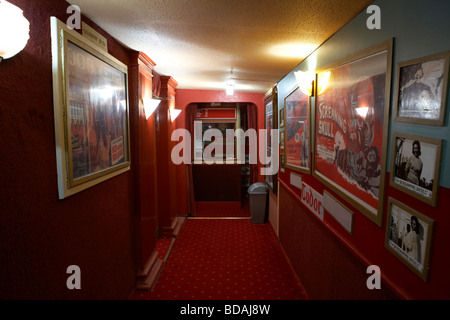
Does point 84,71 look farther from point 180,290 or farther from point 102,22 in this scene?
point 180,290

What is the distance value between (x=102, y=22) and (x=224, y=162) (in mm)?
4957

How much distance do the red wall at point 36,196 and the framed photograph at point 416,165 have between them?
1.99 meters

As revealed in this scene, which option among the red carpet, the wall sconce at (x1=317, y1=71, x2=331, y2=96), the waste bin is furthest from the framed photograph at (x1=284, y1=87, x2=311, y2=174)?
the waste bin

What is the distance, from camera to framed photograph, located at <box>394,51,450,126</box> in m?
1.13

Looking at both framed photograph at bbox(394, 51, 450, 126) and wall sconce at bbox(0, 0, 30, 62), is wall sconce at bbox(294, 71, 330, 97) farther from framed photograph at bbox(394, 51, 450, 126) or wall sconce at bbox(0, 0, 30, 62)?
wall sconce at bbox(0, 0, 30, 62)

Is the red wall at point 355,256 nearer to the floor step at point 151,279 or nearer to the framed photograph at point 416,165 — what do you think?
the framed photograph at point 416,165

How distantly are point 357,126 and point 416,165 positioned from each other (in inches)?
27.5

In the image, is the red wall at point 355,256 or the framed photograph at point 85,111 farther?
the framed photograph at point 85,111

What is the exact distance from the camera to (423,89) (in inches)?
49.2

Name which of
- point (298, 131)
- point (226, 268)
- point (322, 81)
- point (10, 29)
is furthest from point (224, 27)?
point (226, 268)

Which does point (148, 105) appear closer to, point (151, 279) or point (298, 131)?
point (298, 131)

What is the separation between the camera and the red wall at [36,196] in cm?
135

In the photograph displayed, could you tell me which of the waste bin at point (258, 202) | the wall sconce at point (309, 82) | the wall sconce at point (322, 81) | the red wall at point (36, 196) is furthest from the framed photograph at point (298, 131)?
the red wall at point (36, 196)

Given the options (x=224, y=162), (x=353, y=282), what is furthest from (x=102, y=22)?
(x=224, y=162)
